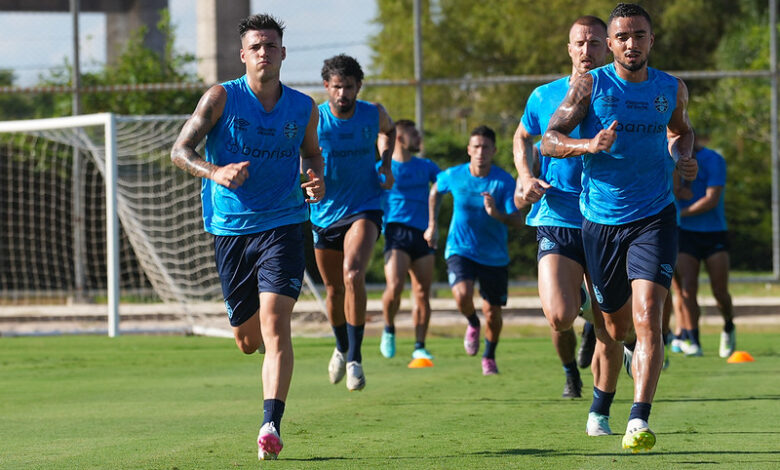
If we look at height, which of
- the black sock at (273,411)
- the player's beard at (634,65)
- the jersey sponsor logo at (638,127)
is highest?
the player's beard at (634,65)

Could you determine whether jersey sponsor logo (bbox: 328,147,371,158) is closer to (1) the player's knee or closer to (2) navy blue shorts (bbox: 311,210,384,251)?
(2) navy blue shorts (bbox: 311,210,384,251)

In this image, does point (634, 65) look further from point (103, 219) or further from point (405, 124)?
point (103, 219)

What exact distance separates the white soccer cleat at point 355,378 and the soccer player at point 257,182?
235cm

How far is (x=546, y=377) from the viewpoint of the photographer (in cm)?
1068

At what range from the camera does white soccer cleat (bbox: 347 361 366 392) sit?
9.34 m

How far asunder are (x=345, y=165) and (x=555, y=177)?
226 cm

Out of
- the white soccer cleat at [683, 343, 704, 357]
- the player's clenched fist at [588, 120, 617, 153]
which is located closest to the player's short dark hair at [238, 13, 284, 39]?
the player's clenched fist at [588, 120, 617, 153]

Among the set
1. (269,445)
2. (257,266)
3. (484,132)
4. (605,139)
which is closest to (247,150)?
(257,266)

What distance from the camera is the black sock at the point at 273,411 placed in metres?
6.29

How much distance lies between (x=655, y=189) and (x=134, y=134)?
11317mm

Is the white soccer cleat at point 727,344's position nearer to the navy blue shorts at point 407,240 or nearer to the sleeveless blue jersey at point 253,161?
the navy blue shorts at point 407,240

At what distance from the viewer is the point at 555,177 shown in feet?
26.6

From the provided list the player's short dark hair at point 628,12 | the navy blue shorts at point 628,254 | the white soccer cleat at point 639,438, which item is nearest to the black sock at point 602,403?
the navy blue shorts at point 628,254

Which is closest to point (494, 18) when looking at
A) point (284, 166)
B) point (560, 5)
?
point (560, 5)
